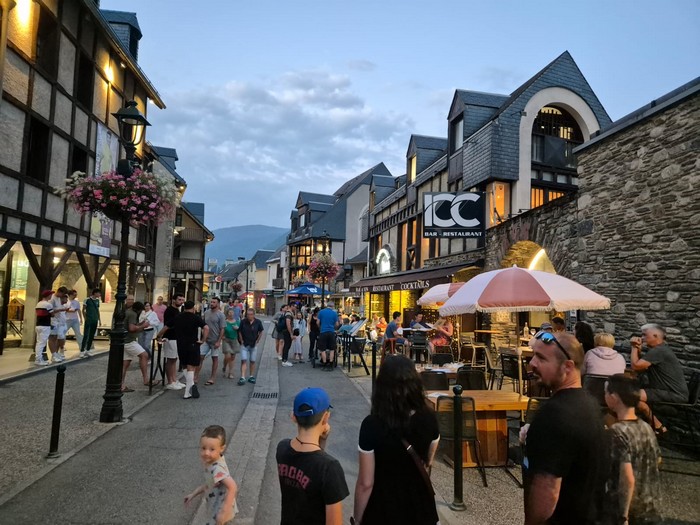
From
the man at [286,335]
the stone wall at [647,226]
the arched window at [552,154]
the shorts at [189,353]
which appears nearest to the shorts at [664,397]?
the stone wall at [647,226]

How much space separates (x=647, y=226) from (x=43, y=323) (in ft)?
41.4

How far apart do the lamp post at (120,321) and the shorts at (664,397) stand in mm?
7030

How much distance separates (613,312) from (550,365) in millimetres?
7624

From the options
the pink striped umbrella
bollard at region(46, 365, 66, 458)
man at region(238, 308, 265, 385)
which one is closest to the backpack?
man at region(238, 308, 265, 385)

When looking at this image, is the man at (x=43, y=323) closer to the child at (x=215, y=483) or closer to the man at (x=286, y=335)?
the man at (x=286, y=335)

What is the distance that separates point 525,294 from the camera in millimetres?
6262

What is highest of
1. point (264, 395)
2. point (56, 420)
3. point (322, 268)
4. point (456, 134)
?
point (456, 134)

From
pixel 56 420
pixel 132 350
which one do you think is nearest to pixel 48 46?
pixel 132 350

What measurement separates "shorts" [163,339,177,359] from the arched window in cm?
1196

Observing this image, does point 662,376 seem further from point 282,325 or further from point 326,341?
point 282,325

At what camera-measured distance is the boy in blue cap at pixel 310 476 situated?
2271 mm

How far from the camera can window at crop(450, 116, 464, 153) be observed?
18.4m

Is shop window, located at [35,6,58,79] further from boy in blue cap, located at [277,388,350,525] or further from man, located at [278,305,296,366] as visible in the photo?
boy in blue cap, located at [277,388,350,525]

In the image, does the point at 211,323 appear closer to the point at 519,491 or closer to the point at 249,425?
the point at 249,425
